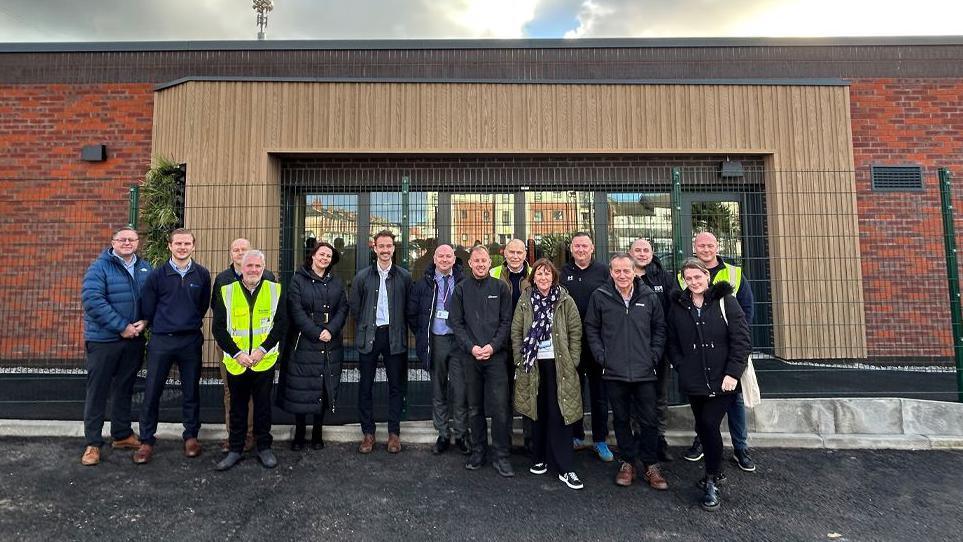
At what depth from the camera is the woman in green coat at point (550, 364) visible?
348cm

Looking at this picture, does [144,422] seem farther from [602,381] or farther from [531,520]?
[602,381]

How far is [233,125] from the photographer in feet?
22.5

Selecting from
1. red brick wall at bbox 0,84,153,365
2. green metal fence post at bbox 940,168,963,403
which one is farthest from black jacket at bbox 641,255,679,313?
red brick wall at bbox 0,84,153,365

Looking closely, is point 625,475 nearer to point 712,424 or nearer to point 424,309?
point 712,424

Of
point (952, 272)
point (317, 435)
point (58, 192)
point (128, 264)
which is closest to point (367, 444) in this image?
point (317, 435)

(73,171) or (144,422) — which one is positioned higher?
(73,171)

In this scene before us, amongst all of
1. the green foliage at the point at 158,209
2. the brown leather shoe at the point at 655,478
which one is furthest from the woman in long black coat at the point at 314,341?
the green foliage at the point at 158,209

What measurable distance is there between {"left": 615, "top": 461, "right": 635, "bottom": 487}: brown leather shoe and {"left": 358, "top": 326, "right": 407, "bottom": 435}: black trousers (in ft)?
6.34

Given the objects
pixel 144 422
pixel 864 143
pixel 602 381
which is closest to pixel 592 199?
pixel 602 381

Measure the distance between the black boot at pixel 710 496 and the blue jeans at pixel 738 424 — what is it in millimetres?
775

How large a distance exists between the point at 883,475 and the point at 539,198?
189 inches

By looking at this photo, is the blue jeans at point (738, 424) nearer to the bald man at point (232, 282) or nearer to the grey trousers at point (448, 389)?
the grey trousers at point (448, 389)

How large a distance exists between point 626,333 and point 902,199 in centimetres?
662

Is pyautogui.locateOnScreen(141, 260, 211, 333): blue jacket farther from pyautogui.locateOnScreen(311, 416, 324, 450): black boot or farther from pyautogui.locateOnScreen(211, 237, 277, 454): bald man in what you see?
pyautogui.locateOnScreen(311, 416, 324, 450): black boot
